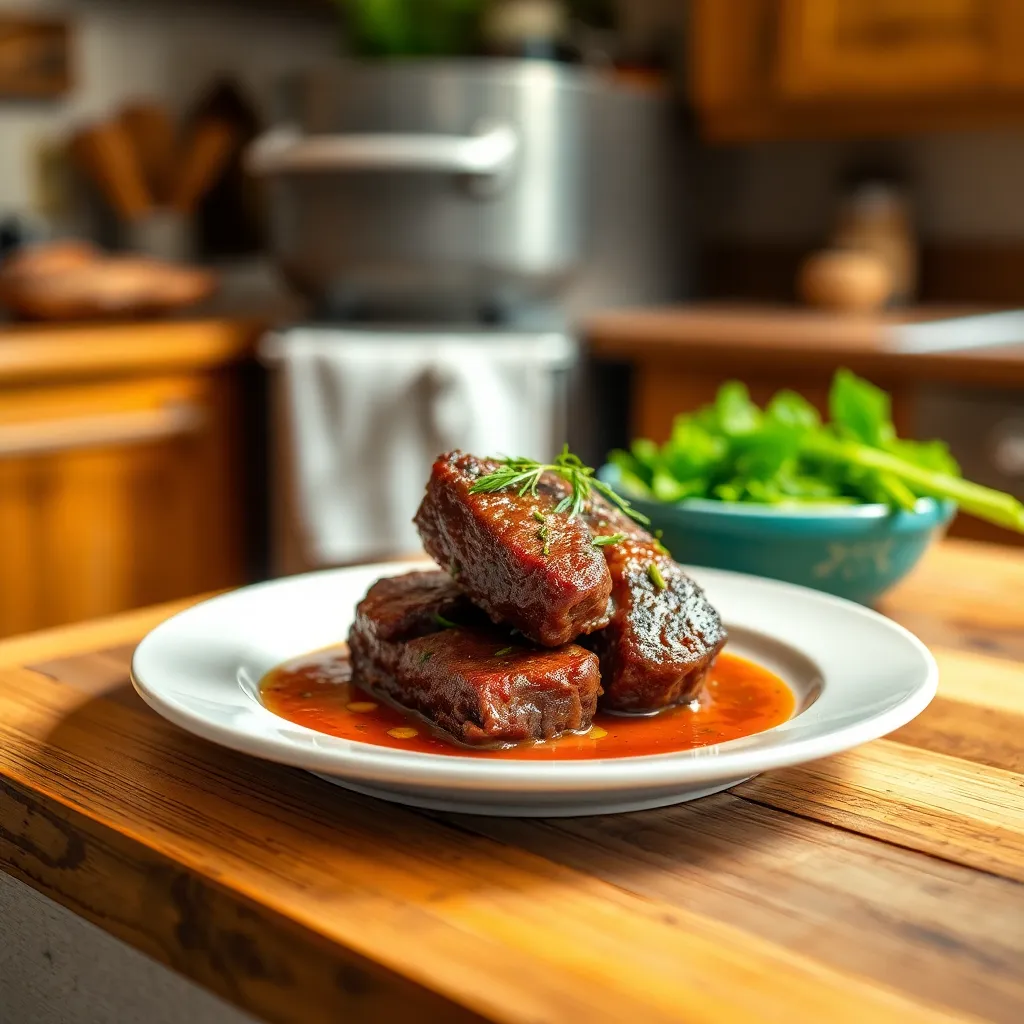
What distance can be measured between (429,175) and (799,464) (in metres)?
1.42

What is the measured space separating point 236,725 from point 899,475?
0.64m

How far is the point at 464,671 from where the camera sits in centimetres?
71

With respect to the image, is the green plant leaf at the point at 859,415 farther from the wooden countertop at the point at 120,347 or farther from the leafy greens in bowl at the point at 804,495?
the wooden countertop at the point at 120,347

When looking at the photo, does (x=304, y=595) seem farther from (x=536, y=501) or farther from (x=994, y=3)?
(x=994, y=3)

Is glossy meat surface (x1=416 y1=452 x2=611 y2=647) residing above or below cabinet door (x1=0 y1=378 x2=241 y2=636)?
above

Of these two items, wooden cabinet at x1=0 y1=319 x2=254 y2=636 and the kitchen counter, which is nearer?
the kitchen counter

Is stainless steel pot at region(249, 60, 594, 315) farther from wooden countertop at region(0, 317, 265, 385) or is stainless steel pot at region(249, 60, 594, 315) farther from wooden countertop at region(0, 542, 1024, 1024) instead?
wooden countertop at region(0, 542, 1024, 1024)

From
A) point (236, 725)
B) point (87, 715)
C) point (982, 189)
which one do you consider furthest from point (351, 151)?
point (236, 725)

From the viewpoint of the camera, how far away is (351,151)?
2.32 m

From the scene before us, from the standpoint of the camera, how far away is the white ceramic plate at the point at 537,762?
596 millimetres

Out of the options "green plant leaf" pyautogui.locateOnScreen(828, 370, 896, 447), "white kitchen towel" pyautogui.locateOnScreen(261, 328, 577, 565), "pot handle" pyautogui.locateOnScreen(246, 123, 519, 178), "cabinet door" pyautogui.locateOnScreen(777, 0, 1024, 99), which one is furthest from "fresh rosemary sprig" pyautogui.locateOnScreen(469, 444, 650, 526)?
"cabinet door" pyautogui.locateOnScreen(777, 0, 1024, 99)

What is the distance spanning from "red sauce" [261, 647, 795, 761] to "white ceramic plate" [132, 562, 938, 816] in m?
0.02

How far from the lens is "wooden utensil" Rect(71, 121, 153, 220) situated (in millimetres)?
2912

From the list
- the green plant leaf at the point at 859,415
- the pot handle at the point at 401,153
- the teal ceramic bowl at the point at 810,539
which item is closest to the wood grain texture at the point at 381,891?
the teal ceramic bowl at the point at 810,539
